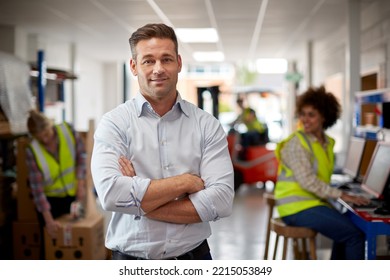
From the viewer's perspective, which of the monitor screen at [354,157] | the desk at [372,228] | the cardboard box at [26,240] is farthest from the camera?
the cardboard box at [26,240]

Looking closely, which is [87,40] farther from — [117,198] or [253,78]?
[253,78]

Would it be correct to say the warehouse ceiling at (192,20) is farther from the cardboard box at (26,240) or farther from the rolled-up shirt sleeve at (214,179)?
the cardboard box at (26,240)

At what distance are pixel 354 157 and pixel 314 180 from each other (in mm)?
1016

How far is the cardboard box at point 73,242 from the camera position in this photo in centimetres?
349

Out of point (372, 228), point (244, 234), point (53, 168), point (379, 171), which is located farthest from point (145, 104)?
point (244, 234)

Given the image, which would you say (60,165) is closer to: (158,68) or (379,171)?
(379,171)

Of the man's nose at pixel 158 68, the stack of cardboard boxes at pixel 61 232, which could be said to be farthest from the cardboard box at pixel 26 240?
the man's nose at pixel 158 68

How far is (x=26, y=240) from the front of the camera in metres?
3.88

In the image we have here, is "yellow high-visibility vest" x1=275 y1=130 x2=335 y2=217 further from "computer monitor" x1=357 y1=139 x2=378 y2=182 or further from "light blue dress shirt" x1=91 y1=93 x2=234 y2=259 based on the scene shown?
"light blue dress shirt" x1=91 y1=93 x2=234 y2=259

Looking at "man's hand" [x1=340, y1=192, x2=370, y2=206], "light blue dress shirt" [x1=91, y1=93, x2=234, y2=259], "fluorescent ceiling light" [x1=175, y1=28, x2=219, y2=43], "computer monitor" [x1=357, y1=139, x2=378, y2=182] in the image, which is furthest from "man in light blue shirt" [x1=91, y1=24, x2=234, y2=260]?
"computer monitor" [x1=357, y1=139, x2=378, y2=182]

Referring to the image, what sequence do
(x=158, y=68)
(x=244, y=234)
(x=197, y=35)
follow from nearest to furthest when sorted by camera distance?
(x=158, y=68)
(x=197, y=35)
(x=244, y=234)

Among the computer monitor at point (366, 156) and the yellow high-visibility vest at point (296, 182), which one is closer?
the yellow high-visibility vest at point (296, 182)

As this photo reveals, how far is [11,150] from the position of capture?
4.71 m

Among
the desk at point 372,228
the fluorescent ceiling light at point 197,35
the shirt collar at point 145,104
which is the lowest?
the desk at point 372,228
